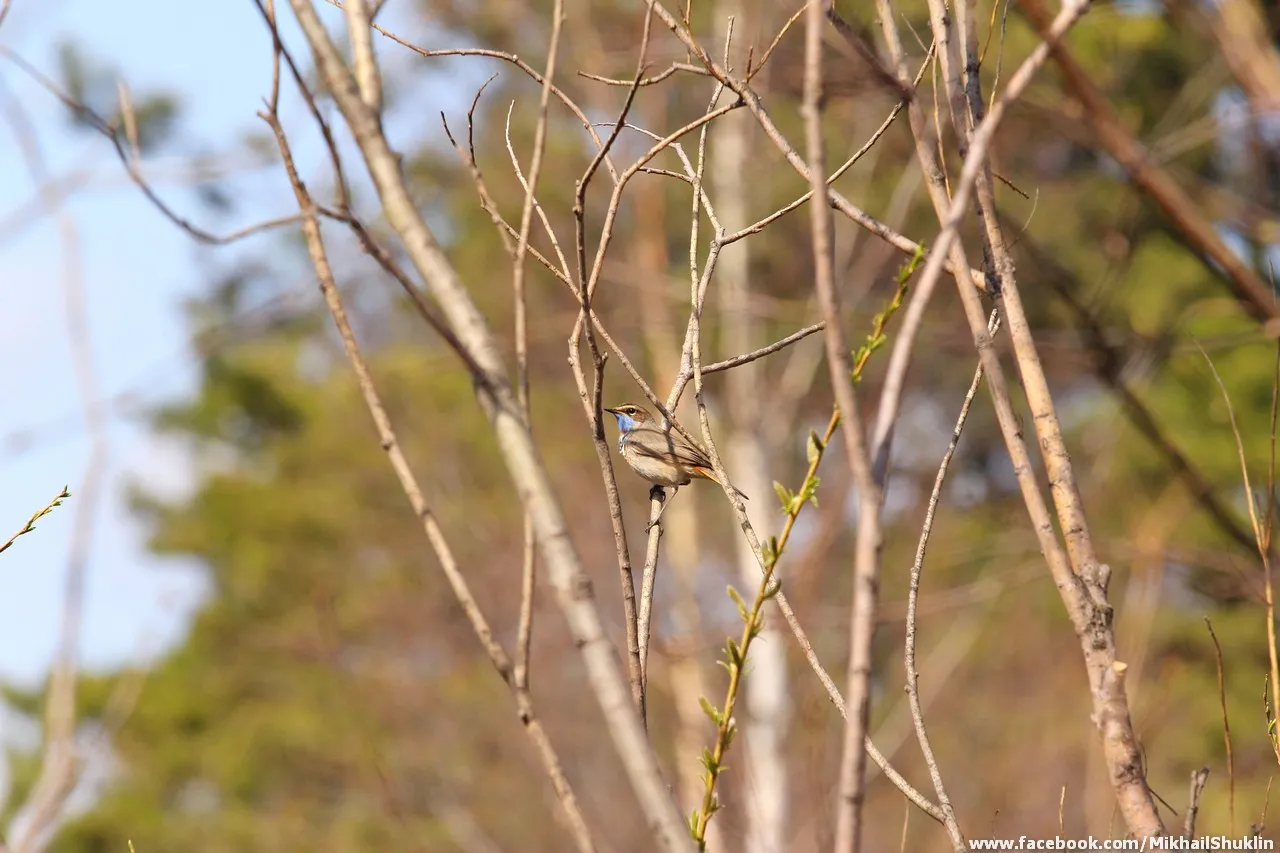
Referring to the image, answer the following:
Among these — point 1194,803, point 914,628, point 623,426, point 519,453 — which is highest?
point 623,426

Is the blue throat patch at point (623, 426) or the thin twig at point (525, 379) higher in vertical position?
the blue throat patch at point (623, 426)

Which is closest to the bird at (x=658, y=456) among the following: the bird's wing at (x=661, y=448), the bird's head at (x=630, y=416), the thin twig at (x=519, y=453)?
the bird's wing at (x=661, y=448)

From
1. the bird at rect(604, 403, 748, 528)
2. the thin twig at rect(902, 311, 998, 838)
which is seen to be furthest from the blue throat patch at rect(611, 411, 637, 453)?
the thin twig at rect(902, 311, 998, 838)

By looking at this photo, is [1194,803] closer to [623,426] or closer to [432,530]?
[432,530]

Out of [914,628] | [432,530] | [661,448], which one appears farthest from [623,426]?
[432,530]

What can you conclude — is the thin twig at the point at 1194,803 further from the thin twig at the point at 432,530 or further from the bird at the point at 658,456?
the bird at the point at 658,456

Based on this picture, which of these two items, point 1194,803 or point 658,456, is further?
point 658,456

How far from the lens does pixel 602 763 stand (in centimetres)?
1867

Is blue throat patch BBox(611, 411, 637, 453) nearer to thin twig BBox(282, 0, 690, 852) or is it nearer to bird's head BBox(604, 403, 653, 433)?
bird's head BBox(604, 403, 653, 433)

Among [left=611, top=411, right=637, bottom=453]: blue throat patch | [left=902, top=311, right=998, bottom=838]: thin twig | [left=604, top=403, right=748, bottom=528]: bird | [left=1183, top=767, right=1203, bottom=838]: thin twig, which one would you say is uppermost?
[left=611, top=411, right=637, bottom=453]: blue throat patch

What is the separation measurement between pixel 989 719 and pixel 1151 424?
18109mm

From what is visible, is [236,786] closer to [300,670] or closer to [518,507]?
[300,670]

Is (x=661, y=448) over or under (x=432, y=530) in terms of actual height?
over

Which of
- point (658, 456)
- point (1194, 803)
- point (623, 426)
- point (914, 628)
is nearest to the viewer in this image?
point (1194, 803)
